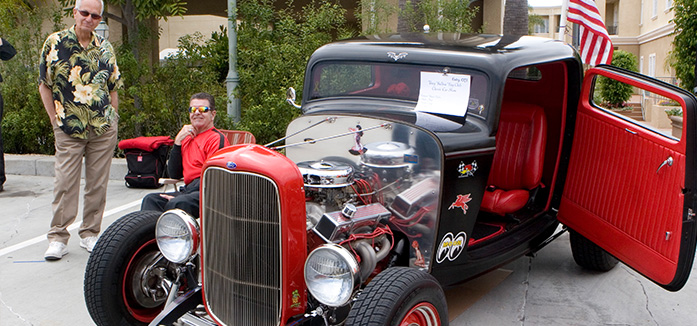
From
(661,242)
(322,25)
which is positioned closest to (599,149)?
(661,242)

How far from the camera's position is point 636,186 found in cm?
391

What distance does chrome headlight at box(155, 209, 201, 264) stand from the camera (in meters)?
3.15

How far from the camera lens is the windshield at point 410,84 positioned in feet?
12.1

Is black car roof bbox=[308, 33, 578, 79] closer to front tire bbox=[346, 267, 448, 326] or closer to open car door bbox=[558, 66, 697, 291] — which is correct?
open car door bbox=[558, 66, 697, 291]

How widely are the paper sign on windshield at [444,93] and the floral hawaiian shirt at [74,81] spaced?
7.90 ft

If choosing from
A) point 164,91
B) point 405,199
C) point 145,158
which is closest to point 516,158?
point 405,199

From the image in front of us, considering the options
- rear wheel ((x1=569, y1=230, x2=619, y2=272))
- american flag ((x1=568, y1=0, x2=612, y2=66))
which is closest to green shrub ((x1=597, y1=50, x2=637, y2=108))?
american flag ((x1=568, y1=0, x2=612, y2=66))

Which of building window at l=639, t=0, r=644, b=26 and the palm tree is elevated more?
building window at l=639, t=0, r=644, b=26

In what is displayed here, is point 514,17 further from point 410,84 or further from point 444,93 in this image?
point 444,93

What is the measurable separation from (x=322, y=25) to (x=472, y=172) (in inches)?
196

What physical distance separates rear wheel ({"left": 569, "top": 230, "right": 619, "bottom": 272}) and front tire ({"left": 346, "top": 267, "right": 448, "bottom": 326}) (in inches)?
77.7

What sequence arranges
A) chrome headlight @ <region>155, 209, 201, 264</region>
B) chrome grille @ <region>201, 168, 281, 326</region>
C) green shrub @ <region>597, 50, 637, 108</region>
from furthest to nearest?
green shrub @ <region>597, 50, 637, 108</region> → chrome headlight @ <region>155, 209, 201, 264</region> → chrome grille @ <region>201, 168, 281, 326</region>

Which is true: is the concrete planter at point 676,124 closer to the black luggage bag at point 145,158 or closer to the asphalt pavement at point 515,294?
the asphalt pavement at point 515,294

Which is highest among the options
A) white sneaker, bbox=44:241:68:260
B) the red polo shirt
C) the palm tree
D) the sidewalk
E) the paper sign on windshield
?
the palm tree
